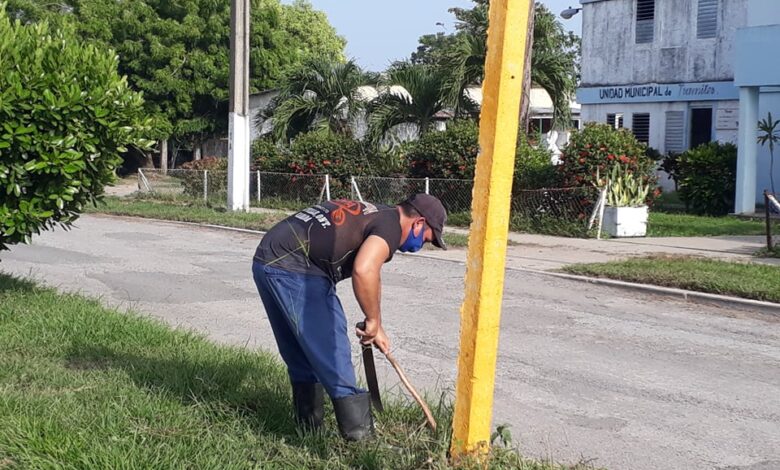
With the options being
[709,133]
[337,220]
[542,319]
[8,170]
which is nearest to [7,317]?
[8,170]

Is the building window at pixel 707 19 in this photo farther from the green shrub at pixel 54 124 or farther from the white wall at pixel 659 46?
the green shrub at pixel 54 124

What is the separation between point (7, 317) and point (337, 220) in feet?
14.1

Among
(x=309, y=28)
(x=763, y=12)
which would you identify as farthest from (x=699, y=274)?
(x=309, y=28)

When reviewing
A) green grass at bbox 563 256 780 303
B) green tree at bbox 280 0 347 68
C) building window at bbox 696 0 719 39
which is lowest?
green grass at bbox 563 256 780 303

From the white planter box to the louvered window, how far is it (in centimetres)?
1026

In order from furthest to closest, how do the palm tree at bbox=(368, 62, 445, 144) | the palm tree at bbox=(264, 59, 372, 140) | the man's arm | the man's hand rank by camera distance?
the palm tree at bbox=(264, 59, 372, 140) < the palm tree at bbox=(368, 62, 445, 144) < the man's hand < the man's arm

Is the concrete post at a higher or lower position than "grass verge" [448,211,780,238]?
higher

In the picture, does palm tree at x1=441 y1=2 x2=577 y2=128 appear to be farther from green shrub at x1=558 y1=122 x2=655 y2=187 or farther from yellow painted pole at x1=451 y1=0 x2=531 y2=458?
yellow painted pole at x1=451 y1=0 x2=531 y2=458

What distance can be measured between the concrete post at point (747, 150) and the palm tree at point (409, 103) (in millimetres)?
6592

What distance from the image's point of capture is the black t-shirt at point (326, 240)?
484 centimetres

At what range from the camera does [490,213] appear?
167 inches

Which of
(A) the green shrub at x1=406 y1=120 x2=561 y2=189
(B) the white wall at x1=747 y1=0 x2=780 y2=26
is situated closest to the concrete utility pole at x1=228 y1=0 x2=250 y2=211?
(A) the green shrub at x1=406 y1=120 x2=561 y2=189

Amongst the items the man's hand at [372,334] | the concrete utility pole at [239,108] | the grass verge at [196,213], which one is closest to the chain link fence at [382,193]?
the grass verge at [196,213]

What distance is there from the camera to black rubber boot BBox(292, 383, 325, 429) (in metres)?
5.14
